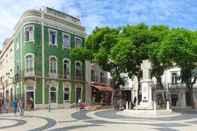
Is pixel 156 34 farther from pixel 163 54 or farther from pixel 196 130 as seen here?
pixel 196 130

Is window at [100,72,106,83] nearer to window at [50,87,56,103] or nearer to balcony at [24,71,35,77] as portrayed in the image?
window at [50,87,56,103]

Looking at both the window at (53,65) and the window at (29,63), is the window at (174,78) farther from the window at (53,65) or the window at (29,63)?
the window at (29,63)

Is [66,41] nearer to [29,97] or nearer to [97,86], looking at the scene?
[29,97]

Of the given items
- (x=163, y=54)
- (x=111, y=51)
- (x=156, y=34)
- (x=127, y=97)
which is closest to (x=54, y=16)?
(x=111, y=51)

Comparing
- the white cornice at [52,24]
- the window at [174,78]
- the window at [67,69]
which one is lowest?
the window at [174,78]

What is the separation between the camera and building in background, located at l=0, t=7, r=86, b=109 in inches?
1619

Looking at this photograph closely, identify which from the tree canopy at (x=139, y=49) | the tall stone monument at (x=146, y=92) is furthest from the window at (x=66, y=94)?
the tall stone monument at (x=146, y=92)

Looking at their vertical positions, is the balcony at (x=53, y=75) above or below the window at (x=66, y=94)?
above

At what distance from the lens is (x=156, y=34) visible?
36.4 meters

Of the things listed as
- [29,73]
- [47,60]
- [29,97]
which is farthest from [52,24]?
[29,97]

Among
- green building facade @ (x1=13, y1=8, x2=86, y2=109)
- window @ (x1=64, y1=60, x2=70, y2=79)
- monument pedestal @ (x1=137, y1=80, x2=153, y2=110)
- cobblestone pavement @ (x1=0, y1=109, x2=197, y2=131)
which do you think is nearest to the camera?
cobblestone pavement @ (x1=0, y1=109, x2=197, y2=131)

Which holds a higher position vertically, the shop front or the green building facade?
the green building facade

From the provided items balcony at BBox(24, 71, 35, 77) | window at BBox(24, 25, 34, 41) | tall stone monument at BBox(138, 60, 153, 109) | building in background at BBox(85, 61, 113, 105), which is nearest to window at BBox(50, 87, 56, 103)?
balcony at BBox(24, 71, 35, 77)

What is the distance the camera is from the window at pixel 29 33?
1633 inches
